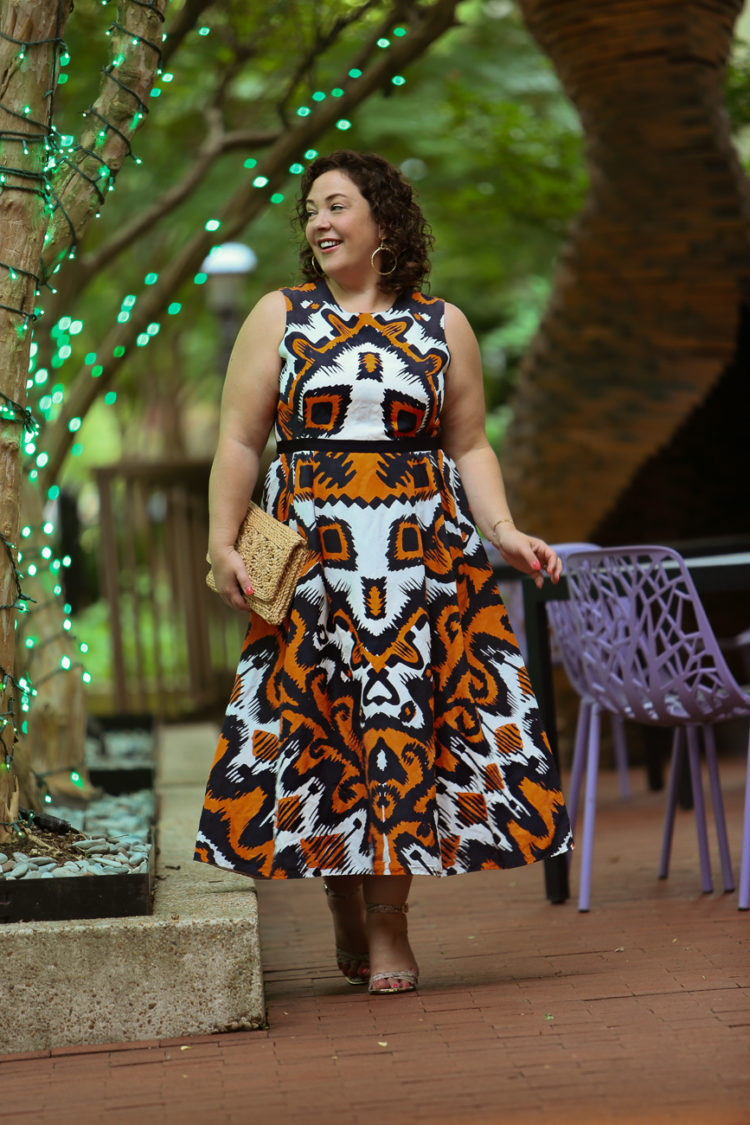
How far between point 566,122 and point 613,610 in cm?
918

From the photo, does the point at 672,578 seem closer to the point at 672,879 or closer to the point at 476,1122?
the point at 672,879

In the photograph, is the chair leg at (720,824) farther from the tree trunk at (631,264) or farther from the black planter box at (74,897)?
the tree trunk at (631,264)

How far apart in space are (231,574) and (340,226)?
0.87 meters

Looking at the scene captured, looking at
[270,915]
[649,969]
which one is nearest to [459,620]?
[649,969]

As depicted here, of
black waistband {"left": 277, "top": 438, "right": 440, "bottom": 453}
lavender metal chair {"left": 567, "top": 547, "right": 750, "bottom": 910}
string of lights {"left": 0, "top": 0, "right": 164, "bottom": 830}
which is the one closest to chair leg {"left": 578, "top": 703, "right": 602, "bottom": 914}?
lavender metal chair {"left": 567, "top": 547, "right": 750, "bottom": 910}

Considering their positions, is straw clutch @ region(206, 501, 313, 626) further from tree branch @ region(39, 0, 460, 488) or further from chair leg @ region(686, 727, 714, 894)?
tree branch @ region(39, 0, 460, 488)

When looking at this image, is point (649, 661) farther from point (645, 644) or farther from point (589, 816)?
point (589, 816)

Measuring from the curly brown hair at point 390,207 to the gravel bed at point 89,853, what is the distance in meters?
1.50

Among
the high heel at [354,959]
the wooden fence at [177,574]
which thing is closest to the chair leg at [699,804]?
the high heel at [354,959]

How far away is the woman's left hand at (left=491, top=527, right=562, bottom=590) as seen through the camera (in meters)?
3.45

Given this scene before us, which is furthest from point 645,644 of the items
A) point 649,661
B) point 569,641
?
point 569,641

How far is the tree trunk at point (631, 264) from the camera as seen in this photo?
648 cm

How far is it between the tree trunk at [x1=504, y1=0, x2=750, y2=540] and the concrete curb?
14.0 ft

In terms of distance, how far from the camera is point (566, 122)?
12594mm
